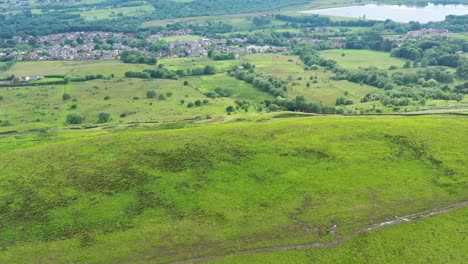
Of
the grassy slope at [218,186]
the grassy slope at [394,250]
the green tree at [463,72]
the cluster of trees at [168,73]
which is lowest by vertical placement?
the green tree at [463,72]

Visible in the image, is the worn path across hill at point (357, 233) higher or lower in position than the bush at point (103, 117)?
higher

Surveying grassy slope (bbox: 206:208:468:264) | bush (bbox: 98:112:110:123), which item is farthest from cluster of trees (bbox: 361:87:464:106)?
grassy slope (bbox: 206:208:468:264)

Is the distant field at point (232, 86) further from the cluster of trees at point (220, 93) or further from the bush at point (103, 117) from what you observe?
the bush at point (103, 117)

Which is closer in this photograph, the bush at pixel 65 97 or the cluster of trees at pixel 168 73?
the bush at pixel 65 97

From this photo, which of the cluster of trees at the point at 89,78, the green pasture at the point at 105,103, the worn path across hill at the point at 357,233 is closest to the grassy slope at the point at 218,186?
the worn path across hill at the point at 357,233

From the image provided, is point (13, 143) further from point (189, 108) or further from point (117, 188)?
point (189, 108)

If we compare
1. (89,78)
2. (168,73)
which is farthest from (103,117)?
(168,73)

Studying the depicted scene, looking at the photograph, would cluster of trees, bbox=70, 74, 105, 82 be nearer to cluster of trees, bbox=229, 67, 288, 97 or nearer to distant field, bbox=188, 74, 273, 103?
distant field, bbox=188, 74, 273, 103
